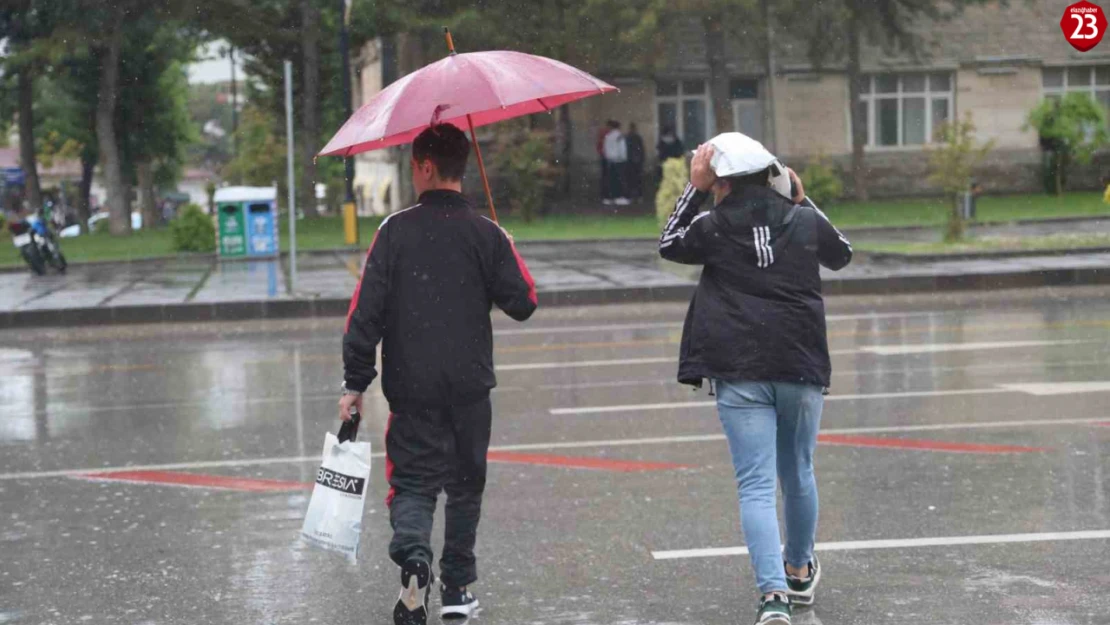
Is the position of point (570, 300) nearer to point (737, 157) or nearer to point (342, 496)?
point (342, 496)

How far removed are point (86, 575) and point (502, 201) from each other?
1224 inches

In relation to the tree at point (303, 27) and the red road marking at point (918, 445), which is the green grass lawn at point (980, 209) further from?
the red road marking at point (918, 445)

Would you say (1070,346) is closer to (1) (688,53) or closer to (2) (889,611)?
(2) (889,611)

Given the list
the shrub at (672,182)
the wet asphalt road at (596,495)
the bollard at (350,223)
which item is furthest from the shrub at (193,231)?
the wet asphalt road at (596,495)

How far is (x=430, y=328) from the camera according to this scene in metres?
5.14

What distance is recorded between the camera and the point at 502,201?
37125mm

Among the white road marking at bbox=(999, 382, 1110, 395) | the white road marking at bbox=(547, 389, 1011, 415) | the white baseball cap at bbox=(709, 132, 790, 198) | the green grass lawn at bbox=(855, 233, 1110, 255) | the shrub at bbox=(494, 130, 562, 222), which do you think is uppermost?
the shrub at bbox=(494, 130, 562, 222)

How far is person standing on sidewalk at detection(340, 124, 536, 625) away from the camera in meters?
5.13

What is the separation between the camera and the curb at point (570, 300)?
18.0m

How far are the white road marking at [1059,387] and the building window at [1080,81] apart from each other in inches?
1267

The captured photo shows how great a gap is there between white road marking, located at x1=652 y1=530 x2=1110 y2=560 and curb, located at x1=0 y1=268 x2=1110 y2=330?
39.7 feet

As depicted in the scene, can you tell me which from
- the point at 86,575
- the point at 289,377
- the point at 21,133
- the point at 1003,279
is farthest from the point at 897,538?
the point at 21,133

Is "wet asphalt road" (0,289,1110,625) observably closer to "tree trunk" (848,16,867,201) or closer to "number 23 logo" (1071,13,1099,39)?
"tree trunk" (848,16,867,201)

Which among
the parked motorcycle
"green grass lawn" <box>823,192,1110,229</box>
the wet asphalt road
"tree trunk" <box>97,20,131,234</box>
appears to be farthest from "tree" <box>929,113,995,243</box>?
"tree trunk" <box>97,20,131,234</box>
